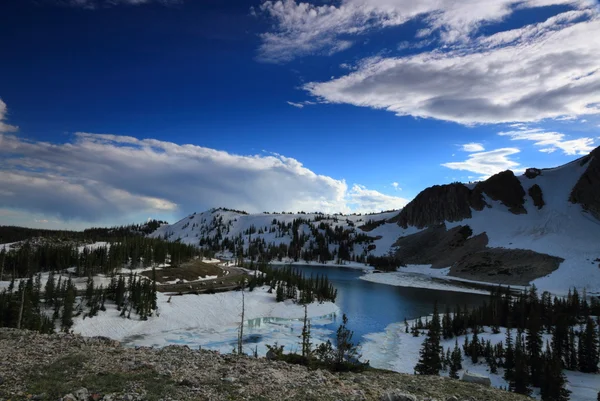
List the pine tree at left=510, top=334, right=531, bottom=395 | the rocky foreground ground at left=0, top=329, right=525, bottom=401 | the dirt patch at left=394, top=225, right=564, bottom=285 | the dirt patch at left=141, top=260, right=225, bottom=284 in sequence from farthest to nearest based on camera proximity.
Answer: the dirt patch at left=394, top=225, right=564, bottom=285 → the dirt patch at left=141, top=260, right=225, bottom=284 → the pine tree at left=510, top=334, right=531, bottom=395 → the rocky foreground ground at left=0, top=329, right=525, bottom=401

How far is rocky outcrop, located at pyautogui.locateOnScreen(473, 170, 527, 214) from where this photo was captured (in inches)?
7156

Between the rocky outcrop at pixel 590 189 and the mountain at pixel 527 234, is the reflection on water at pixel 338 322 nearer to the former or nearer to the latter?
the mountain at pixel 527 234

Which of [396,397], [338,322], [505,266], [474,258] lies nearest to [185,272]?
[338,322]

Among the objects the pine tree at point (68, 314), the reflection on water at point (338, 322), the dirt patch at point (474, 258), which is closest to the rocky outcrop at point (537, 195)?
the dirt patch at point (474, 258)

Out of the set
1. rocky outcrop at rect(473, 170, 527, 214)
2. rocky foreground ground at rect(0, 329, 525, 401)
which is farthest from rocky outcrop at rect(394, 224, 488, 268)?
rocky foreground ground at rect(0, 329, 525, 401)

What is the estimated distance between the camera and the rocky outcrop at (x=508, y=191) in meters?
182

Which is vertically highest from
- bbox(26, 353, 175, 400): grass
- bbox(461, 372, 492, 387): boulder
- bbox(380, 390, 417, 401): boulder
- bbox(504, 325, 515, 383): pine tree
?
bbox(26, 353, 175, 400): grass

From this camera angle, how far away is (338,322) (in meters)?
64.4

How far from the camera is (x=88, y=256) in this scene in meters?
84.8

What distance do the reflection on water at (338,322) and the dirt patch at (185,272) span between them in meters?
33.2

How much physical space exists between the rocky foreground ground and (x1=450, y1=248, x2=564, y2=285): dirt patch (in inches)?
5013

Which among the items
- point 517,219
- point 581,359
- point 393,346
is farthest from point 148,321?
point 517,219

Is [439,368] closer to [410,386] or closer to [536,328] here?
[536,328]

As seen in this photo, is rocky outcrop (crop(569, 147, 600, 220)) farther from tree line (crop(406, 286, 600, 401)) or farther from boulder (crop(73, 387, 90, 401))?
boulder (crop(73, 387, 90, 401))
